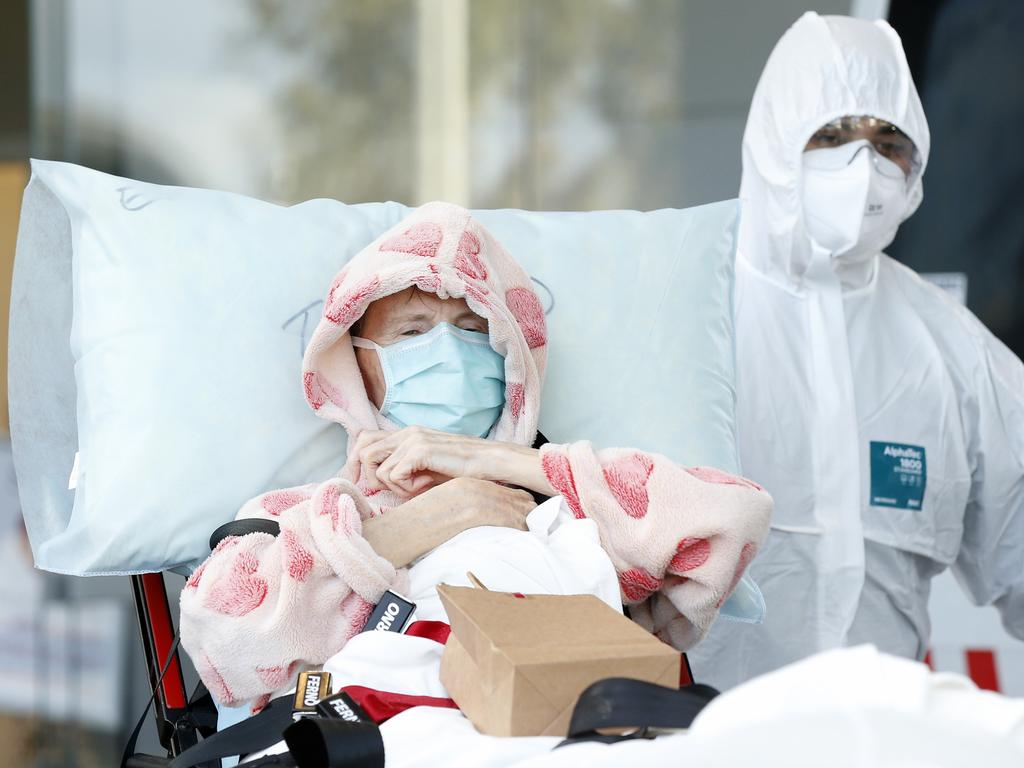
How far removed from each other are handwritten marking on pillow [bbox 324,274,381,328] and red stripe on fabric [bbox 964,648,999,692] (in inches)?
79.3

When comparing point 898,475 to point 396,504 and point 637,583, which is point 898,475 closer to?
point 637,583

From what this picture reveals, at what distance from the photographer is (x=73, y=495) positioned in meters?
1.93

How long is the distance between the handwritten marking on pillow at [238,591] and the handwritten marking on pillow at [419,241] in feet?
1.78

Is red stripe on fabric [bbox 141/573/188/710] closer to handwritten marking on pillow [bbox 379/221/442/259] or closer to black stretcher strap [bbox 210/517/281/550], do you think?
black stretcher strap [bbox 210/517/281/550]

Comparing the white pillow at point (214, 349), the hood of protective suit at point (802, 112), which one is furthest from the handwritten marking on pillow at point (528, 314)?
the hood of protective suit at point (802, 112)

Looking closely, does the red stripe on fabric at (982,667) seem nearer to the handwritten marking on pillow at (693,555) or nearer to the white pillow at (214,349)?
the white pillow at (214,349)

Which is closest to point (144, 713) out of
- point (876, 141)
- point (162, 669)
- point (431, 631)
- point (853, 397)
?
point (162, 669)

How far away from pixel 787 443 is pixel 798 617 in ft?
1.25

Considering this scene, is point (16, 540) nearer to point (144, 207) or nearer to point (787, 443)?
point (144, 207)

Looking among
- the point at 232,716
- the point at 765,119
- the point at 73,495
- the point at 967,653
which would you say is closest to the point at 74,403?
the point at 73,495

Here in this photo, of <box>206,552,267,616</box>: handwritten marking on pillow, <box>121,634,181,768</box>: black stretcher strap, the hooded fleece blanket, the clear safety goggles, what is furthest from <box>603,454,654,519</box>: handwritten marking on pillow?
the clear safety goggles

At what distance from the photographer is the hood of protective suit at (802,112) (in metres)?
2.65

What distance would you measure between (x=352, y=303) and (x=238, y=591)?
0.49 m

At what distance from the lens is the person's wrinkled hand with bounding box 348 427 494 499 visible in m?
1.71
